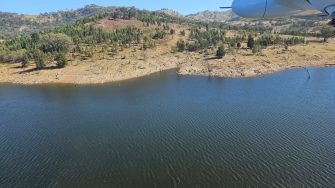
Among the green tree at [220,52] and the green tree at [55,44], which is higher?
the green tree at [55,44]

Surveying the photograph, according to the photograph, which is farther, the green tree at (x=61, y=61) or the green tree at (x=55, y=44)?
the green tree at (x=55, y=44)

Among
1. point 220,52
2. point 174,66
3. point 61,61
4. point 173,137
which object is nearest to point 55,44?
→ point 61,61

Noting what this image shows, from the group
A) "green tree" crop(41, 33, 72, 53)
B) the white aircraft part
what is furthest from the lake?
"green tree" crop(41, 33, 72, 53)

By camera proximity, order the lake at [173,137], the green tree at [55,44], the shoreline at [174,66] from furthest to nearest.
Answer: the green tree at [55,44] → the shoreline at [174,66] → the lake at [173,137]

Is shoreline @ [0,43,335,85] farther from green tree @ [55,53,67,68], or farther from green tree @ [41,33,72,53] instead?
green tree @ [41,33,72,53]

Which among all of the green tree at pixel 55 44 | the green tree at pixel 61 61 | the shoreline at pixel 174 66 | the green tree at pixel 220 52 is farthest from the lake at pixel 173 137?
the green tree at pixel 55 44

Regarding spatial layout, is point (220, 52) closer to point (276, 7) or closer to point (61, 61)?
point (61, 61)

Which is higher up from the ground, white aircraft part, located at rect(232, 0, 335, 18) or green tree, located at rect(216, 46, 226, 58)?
white aircraft part, located at rect(232, 0, 335, 18)

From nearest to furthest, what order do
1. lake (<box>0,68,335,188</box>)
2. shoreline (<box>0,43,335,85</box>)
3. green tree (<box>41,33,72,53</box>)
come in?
1. lake (<box>0,68,335,188</box>)
2. shoreline (<box>0,43,335,85</box>)
3. green tree (<box>41,33,72,53</box>)

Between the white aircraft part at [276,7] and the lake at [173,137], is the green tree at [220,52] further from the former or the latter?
the white aircraft part at [276,7]
